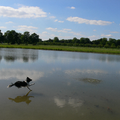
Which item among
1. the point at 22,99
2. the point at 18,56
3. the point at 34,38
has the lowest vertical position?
the point at 22,99

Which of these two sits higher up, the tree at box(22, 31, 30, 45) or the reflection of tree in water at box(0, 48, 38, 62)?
the tree at box(22, 31, 30, 45)

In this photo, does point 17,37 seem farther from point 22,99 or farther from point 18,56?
point 22,99

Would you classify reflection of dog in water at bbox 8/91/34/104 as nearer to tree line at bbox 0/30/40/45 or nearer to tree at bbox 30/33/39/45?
tree line at bbox 0/30/40/45

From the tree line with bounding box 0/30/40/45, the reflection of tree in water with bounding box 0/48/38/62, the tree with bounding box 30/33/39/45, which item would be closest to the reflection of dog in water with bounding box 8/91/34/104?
the reflection of tree in water with bounding box 0/48/38/62

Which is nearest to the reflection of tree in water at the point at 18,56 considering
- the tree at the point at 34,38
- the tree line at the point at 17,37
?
the tree line at the point at 17,37

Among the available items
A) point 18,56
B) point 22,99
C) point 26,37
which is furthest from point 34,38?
point 22,99

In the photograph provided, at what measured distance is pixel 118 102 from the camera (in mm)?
5855

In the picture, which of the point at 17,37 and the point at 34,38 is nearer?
the point at 17,37

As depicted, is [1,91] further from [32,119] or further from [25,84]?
[32,119]

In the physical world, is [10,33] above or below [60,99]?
above

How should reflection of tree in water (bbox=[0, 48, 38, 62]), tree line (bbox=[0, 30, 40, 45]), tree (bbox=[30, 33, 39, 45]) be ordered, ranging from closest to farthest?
reflection of tree in water (bbox=[0, 48, 38, 62]) → tree line (bbox=[0, 30, 40, 45]) → tree (bbox=[30, 33, 39, 45])

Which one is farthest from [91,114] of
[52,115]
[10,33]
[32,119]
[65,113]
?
[10,33]

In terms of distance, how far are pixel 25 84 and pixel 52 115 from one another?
2.54m

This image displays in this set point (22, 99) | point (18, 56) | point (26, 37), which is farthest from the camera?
point (26, 37)
